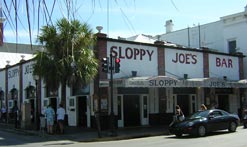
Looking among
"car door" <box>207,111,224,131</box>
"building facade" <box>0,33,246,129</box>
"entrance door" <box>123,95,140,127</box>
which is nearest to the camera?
"car door" <box>207,111,224,131</box>

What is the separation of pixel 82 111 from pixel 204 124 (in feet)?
32.8

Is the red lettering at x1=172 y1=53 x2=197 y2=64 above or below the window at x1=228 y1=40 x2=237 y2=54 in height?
below

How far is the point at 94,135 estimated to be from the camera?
21.9 metres

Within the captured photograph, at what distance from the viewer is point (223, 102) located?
33.2m

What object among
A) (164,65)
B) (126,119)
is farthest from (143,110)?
(164,65)

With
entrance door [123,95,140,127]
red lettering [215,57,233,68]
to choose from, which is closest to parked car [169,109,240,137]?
entrance door [123,95,140,127]

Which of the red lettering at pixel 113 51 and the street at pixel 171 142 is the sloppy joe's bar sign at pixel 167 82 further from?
the street at pixel 171 142

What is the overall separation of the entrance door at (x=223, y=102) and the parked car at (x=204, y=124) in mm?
11687

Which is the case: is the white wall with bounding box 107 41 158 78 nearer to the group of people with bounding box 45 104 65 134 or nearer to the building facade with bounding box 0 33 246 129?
the building facade with bounding box 0 33 246 129

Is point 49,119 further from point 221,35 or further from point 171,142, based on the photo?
point 221,35

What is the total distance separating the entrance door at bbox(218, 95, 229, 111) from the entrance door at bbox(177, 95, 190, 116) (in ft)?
12.2

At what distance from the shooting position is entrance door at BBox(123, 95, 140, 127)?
26.8 metres

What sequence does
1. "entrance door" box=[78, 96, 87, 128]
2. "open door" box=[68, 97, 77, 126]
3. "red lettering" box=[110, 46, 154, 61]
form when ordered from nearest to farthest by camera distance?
"red lettering" box=[110, 46, 154, 61] → "entrance door" box=[78, 96, 87, 128] → "open door" box=[68, 97, 77, 126]

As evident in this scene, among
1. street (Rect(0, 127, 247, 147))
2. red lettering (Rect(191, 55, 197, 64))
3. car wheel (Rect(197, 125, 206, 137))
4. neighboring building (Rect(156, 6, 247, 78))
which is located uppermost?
neighboring building (Rect(156, 6, 247, 78))
